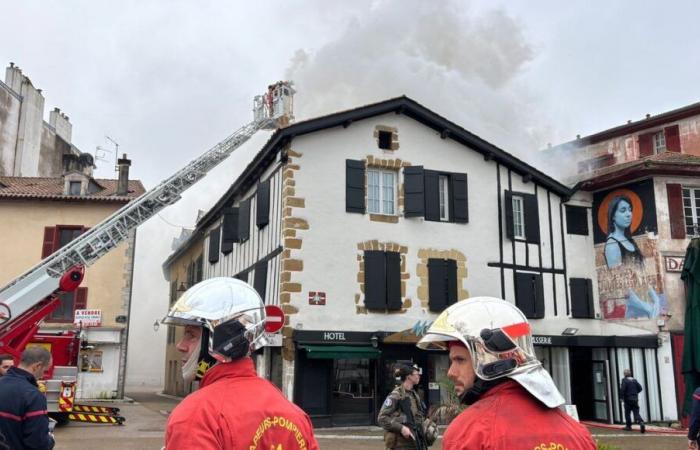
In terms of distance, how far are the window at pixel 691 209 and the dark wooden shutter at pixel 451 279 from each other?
682cm

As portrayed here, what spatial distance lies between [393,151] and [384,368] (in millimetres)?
5904

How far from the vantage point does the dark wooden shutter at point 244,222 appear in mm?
20234

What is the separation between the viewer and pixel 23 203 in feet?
81.0

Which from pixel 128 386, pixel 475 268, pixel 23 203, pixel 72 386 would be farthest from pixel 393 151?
pixel 128 386

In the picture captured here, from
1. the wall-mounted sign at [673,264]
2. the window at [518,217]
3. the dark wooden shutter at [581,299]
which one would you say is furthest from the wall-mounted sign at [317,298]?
the wall-mounted sign at [673,264]

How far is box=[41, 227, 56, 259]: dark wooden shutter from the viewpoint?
24.4 meters

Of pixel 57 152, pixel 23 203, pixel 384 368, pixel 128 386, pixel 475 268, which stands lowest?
pixel 128 386

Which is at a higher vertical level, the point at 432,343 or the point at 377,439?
the point at 432,343

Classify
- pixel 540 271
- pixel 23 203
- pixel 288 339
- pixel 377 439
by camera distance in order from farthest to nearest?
pixel 23 203, pixel 540 271, pixel 288 339, pixel 377 439

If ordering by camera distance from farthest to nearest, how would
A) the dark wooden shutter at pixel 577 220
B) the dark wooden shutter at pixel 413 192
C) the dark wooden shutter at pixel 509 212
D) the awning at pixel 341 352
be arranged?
the dark wooden shutter at pixel 577 220 < the dark wooden shutter at pixel 509 212 < the dark wooden shutter at pixel 413 192 < the awning at pixel 341 352

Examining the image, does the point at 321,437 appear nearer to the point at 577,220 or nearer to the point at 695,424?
the point at 695,424

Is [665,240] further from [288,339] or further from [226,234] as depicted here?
[226,234]

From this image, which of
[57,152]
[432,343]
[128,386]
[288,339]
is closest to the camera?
[432,343]

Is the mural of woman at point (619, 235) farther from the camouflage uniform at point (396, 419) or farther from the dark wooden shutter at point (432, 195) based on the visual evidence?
the camouflage uniform at point (396, 419)
